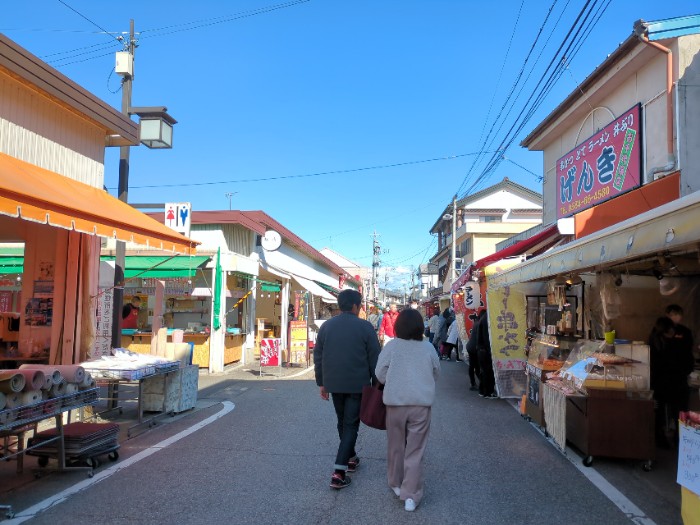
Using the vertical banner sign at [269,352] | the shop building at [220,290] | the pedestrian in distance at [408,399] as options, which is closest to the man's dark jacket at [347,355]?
the pedestrian in distance at [408,399]

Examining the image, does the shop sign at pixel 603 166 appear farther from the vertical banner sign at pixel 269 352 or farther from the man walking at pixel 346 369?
the vertical banner sign at pixel 269 352

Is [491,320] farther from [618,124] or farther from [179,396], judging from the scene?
[179,396]

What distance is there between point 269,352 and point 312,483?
8.43 meters

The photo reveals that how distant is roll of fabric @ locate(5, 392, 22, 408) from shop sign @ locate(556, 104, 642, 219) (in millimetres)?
9190

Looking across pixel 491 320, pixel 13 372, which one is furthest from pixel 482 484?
pixel 491 320

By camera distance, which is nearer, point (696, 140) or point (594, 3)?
point (594, 3)

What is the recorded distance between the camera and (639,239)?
4.17 m

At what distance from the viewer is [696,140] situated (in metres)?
7.99

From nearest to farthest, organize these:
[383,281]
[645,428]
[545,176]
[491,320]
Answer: [645,428]
[491,320]
[545,176]
[383,281]

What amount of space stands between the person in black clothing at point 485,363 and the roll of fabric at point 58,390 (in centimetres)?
711

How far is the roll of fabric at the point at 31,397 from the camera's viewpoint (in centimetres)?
450

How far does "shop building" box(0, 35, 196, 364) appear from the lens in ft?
20.9

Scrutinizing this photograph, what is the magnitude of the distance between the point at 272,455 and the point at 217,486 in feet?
3.55

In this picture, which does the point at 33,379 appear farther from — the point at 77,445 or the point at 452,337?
the point at 452,337
